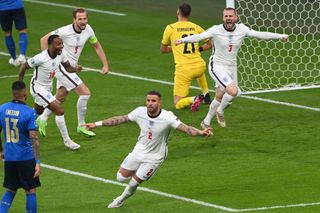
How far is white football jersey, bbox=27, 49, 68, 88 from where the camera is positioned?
72.1 ft

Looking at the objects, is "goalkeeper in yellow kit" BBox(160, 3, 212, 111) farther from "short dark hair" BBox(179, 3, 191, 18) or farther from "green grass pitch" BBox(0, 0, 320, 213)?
"green grass pitch" BBox(0, 0, 320, 213)

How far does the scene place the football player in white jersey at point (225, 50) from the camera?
23281mm

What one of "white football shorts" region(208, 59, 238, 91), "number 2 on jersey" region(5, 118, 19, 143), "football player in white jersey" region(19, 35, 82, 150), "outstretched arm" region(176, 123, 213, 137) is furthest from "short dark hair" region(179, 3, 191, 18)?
"number 2 on jersey" region(5, 118, 19, 143)

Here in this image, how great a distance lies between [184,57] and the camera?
2531 centimetres

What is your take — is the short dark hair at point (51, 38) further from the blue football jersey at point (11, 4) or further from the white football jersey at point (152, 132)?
the blue football jersey at point (11, 4)

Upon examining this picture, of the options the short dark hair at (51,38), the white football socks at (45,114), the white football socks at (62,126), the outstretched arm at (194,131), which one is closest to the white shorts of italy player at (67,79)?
the white football socks at (45,114)

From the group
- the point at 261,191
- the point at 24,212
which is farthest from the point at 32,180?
the point at 261,191

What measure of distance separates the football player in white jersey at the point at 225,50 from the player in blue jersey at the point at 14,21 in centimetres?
689

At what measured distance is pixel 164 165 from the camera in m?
21.6

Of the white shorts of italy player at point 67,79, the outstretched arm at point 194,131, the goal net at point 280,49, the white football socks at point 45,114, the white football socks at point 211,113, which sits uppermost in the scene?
the outstretched arm at point 194,131

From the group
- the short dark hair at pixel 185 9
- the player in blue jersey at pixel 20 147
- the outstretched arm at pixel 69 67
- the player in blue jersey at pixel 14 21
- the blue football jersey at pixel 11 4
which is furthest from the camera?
the blue football jersey at pixel 11 4

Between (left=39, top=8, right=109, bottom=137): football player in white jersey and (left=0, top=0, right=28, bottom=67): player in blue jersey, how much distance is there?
17.9 feet

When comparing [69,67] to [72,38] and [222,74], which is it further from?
[222,74]

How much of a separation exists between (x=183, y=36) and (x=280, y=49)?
5783 mm
